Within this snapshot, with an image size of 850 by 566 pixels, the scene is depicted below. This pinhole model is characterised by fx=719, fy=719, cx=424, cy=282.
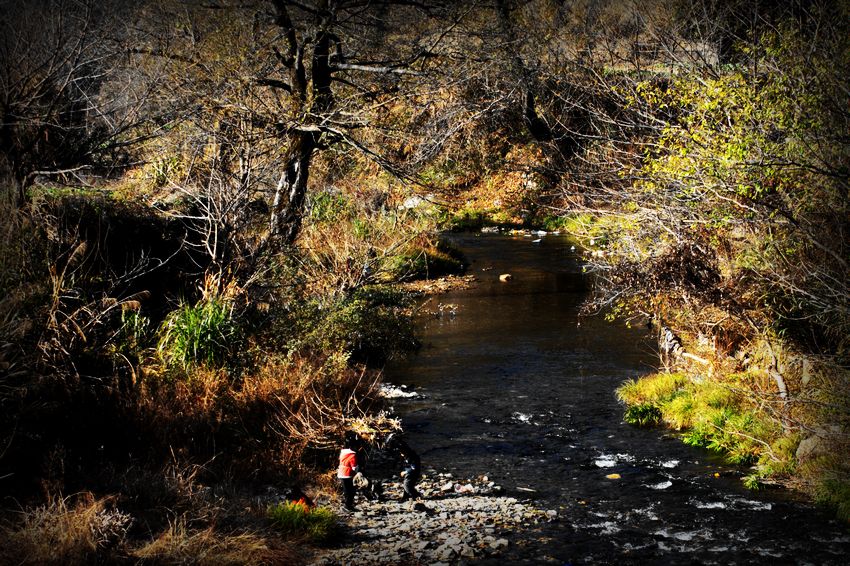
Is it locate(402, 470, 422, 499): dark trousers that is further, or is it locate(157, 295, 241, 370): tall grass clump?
locate(157, 295, 241, 370): tall grass clump

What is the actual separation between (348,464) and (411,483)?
3.70 ft

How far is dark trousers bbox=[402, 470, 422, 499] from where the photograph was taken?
1180cm

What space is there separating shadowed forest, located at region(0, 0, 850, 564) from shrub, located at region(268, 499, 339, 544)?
3.6 inches

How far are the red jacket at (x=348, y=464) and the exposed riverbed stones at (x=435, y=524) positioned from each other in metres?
0.63

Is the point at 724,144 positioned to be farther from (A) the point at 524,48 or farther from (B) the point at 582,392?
(A) the point at 524,48

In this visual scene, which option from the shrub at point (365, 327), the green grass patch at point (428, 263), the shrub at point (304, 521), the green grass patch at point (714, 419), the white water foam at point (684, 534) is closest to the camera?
the shrub at point (304, 521)

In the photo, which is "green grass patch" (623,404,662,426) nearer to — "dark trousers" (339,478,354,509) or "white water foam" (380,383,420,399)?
"white water foam" (380,383,420,399)

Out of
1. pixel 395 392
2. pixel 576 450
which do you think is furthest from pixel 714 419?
pixel 395 392

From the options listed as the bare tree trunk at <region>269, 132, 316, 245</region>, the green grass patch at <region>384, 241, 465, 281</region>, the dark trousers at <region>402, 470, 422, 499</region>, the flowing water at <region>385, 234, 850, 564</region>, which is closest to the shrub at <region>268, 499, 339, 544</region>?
the dark trousers at <region>402, 470, 422, 499</region>

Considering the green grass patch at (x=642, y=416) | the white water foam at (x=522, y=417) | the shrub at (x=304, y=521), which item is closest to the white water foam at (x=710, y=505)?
the green grass patch at (x=642, y=416)

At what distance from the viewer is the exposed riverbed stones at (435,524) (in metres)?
9.69

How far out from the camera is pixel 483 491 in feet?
40.8

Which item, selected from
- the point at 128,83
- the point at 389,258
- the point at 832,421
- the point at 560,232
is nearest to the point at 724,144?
the point at 832,421

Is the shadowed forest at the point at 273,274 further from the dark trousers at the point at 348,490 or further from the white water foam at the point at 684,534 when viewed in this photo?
the white water foam at the point at 684,534
